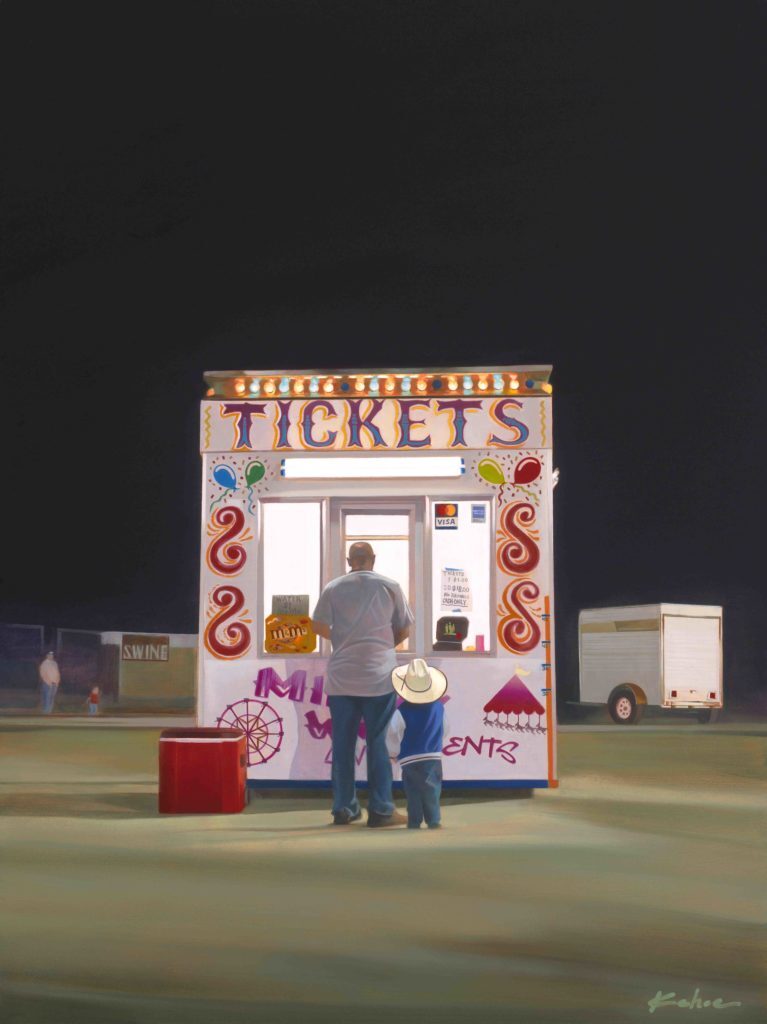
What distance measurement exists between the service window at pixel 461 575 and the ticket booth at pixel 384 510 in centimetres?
1

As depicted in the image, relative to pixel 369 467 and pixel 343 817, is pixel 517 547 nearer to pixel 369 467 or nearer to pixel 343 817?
pixel 369 467

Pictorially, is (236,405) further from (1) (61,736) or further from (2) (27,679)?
(2) (27,679)

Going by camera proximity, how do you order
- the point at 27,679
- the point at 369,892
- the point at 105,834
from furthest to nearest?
the point at 27,679
the point at 105,834
the point at 369,892

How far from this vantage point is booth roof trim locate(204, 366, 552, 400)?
516 inches

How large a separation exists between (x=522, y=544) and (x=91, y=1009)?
8452 mm

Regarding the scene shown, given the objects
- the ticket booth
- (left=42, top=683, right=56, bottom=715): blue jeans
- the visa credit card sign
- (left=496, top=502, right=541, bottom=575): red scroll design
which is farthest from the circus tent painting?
(left=42, top=683, right=56, bottom=715): blue jeans

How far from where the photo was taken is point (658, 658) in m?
31.5

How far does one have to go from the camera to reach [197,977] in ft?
18.0

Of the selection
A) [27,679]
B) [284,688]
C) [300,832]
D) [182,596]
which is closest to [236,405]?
[284,688]

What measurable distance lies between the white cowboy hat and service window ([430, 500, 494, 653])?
211 centimetres

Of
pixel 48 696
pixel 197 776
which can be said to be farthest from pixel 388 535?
pixel 48 696

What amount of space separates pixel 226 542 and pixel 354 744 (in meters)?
2.82
